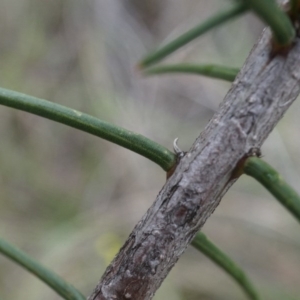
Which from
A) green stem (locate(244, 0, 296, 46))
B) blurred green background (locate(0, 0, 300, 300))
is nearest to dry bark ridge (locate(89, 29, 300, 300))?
green stem (locate(244, 0, 296, 46))

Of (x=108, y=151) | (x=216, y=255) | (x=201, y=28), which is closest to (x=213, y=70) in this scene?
(x=201, y=28)

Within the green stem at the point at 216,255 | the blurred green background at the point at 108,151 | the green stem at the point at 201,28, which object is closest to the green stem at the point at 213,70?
the green stem at the point at 201,28

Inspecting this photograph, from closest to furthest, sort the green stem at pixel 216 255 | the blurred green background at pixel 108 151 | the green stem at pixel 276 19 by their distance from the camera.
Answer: the green stem at pixel 276 19, the green stem at pixel 216 255, the blurred green background at pixel 108 151

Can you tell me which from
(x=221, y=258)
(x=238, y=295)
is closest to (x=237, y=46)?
(x=238, y=295)

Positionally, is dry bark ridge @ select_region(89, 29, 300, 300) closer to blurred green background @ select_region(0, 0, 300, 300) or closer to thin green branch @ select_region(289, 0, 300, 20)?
thin green branch @ select_region(289, 0, 300, 20)

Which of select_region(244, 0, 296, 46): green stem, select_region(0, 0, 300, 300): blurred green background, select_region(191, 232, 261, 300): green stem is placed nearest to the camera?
Result: select_region(244, 0, 296, 46): green stem

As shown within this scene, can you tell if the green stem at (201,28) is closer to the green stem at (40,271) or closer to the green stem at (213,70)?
the green stem at (213,70)
